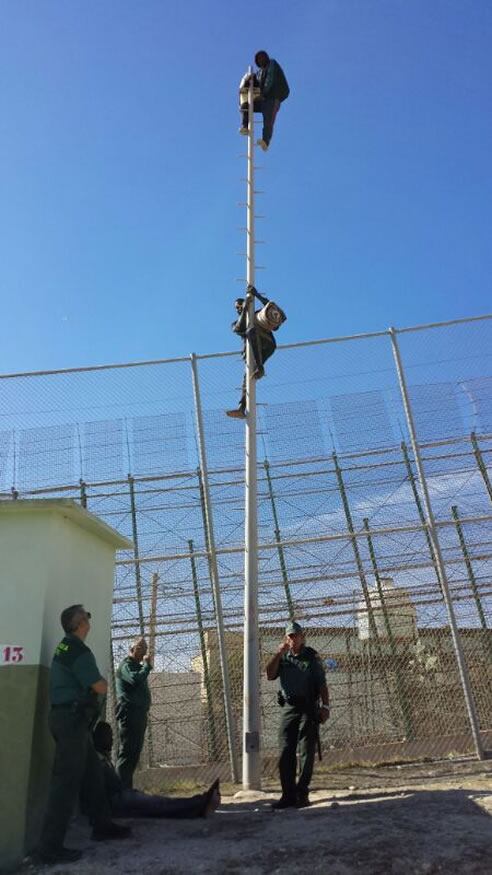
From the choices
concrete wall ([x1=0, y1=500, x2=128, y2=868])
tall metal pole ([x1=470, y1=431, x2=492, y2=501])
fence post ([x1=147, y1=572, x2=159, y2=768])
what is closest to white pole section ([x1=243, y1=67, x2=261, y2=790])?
concrete wall ([x1=0, y1=500, x2=128, y2=868])

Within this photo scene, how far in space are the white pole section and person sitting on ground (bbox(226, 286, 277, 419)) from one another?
0.05 m

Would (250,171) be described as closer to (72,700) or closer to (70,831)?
(72,700)

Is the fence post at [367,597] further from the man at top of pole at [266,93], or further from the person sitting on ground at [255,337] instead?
the man at top of pole at [266,93]

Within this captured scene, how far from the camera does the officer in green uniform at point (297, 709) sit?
211 inches

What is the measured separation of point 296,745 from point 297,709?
283 millimetres

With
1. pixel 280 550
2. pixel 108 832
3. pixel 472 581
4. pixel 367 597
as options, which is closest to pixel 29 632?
pixel 108 832

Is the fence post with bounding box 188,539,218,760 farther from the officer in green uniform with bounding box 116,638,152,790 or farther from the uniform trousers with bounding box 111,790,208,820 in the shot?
the uniform trousers with bounding box 111,790,208,820

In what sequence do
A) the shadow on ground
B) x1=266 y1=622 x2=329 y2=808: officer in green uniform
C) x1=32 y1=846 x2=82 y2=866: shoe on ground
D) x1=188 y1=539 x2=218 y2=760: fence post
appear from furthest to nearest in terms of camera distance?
x1=188 y1=539 x2=218 y2=760: fence post → x1=266 y1=622 x2=329 y2=808: officer in green uniform → x1=32 y1=846 x2=82 y2=866: shoe on ground → the shadow on ground

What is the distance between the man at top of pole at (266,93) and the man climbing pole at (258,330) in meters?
2.04

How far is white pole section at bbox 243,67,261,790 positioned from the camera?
585 centimetres

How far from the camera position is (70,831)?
474 centimetres

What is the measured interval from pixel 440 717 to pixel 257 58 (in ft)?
26.1

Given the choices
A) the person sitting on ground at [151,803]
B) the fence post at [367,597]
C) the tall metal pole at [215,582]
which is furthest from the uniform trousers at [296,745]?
the fence post at [367,597]

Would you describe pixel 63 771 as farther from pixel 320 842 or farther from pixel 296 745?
pixel 296 745
